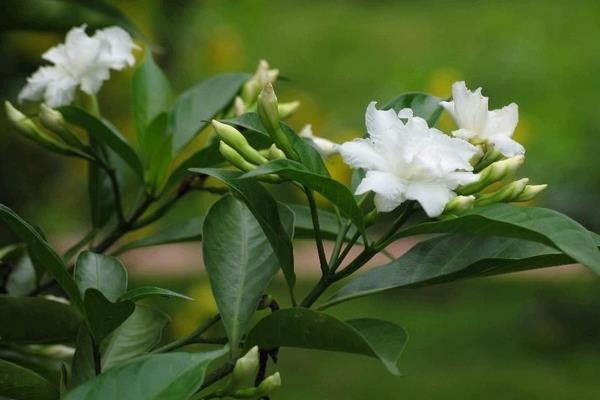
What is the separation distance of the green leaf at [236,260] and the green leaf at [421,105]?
11 centimetres

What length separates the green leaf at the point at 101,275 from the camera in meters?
0.64

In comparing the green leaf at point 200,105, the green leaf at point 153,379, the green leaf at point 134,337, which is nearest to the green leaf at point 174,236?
the green leaf at point 200,105

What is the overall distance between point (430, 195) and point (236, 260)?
15 centimetres

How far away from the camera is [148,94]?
3.07 ft

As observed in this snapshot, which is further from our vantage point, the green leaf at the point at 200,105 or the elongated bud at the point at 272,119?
the green leaf at the point at 200,105

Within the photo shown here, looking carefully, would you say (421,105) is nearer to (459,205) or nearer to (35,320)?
(459,205)

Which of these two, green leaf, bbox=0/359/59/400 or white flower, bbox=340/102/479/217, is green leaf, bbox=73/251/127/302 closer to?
green leaf, bbox=0/359/59/400

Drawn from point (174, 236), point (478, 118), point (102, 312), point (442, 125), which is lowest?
point (442, 125)

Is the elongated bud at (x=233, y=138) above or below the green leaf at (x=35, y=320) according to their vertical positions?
above

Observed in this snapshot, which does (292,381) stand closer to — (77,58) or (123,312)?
(77,58)

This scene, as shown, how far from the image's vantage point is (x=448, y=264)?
619 millimetres

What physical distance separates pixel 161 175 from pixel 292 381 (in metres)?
1.72

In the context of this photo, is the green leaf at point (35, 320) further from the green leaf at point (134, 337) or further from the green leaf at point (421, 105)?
the green leaf at point (421, 105)

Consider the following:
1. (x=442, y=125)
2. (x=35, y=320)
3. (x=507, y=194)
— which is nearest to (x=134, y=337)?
(x=35, y=320)
